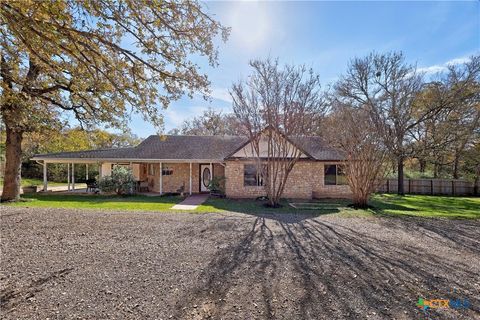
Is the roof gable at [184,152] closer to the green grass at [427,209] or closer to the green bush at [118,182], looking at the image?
the green bush at [118,182]

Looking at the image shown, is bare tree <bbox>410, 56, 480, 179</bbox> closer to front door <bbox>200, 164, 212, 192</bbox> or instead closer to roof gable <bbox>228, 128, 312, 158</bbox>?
roof gable <bbox>228, 128, 312, 158</bbox>

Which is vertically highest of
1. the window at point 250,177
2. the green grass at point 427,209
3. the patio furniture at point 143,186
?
the window at point 250,177

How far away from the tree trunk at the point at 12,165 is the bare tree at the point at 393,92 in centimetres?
2171

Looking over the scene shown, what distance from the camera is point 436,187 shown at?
2127cm

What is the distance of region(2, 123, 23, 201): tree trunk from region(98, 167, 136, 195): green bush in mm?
4045

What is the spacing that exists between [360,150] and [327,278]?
873 cm

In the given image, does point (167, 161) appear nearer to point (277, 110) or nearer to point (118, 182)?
point (118, 182)

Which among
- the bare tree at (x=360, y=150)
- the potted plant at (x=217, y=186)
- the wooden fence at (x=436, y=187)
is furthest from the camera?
the wooden fence at (x=436, y=187)

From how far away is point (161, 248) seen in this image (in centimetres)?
558

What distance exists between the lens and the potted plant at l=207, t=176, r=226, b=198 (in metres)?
15.7

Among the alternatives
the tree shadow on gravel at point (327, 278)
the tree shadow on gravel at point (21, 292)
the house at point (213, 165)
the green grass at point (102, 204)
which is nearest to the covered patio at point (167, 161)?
the house at point (213, 165)

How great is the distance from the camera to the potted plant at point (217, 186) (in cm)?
1566

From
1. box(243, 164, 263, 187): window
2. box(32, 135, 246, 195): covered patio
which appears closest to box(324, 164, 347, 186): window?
box(243, 164, 263, 187): window

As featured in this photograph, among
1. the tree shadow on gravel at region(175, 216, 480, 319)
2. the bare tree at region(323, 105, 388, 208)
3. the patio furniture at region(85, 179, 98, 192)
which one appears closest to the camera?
the tree shadow on gravel at region(175, 216, 480, 319)
